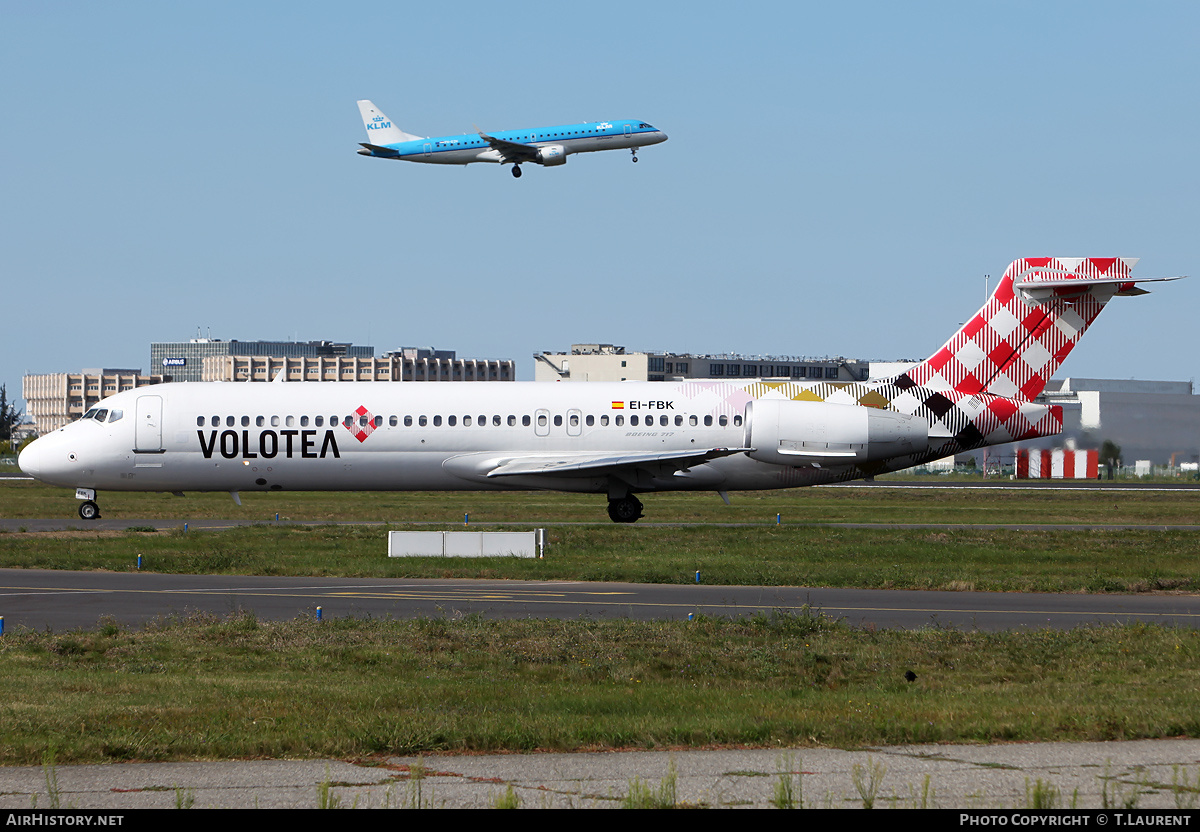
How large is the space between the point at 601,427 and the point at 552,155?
1418 inches

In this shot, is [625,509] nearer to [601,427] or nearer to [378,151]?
[601,427]

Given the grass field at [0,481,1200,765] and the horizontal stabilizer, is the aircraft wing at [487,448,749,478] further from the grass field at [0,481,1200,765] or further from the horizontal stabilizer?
the horizontal stabilizer

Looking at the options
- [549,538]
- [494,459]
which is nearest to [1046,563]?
[549,538]

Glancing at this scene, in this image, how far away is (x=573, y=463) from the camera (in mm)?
36438

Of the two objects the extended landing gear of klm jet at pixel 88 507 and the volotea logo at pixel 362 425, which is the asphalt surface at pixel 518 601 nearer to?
the volotea logo at pixel 362 425

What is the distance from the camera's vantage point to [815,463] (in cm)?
3681

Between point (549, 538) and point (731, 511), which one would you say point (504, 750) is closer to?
point (549, 538)

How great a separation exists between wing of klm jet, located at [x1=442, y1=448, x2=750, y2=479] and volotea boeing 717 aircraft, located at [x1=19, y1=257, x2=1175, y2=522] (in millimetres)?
57

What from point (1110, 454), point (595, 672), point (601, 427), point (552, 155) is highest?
point (552, 155)

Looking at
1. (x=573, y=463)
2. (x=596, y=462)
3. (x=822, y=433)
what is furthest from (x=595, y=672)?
(x=822, y=433)

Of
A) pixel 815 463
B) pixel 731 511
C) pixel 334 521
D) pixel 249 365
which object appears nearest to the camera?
pixel 815 463

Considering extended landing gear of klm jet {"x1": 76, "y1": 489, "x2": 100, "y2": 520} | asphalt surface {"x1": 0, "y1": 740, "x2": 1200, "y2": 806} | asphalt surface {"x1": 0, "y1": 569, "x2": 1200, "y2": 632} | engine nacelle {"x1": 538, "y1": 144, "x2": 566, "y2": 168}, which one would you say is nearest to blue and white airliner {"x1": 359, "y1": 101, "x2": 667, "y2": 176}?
engine nacelle {"x1": 538, "y1": 144, "x2": 566, "y2": 168}

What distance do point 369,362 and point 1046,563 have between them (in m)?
155

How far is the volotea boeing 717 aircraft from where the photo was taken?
36.8 meters
